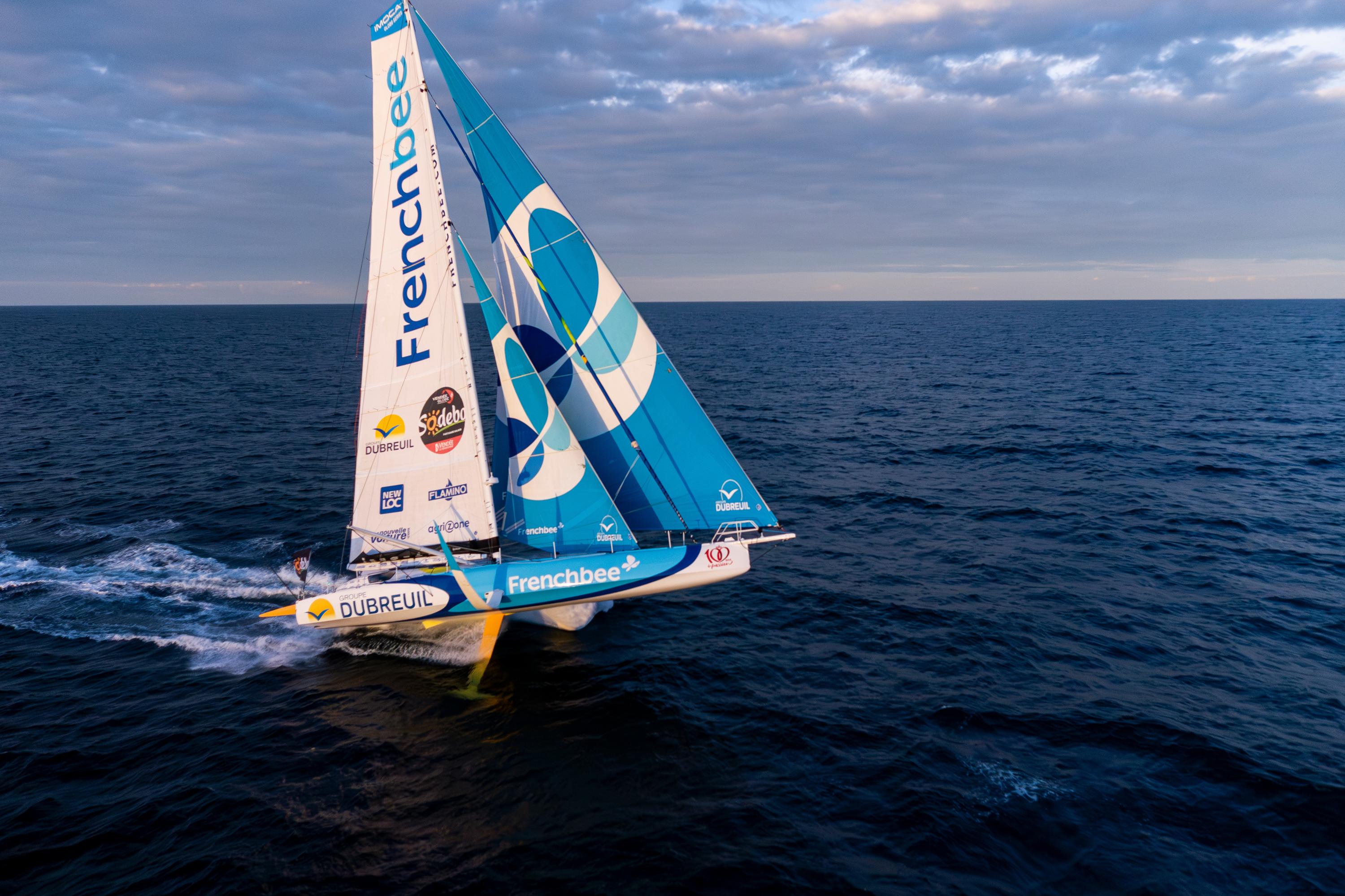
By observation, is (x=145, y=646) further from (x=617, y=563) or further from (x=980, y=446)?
(x=980, y=446)

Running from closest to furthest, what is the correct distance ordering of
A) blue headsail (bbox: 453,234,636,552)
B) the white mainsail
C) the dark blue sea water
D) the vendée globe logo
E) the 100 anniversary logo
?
the dark blue sea water, the white mainsail, the vendée globe logo, the 100 anniversary logo, blue headsail (bbox: 453,234,636,552)

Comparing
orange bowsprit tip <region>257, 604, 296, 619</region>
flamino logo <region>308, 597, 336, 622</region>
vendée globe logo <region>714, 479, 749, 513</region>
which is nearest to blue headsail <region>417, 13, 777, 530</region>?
vendée globe logo <region>714, 479, 749, 513</region>

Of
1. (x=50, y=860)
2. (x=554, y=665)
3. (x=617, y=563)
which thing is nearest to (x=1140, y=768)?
(x=617, y=563)

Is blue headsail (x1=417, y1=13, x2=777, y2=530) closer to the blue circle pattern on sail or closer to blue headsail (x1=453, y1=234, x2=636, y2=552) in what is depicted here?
the blue circle pattern on sail

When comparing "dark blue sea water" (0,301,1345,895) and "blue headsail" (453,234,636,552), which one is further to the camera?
"blue headsail" (453,234,636,552)

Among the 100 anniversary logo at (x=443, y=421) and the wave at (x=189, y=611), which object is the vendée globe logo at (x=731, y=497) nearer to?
the 100 anniversary logo at (x=443, y=421)

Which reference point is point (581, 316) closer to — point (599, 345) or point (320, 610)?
point (599, 345)
